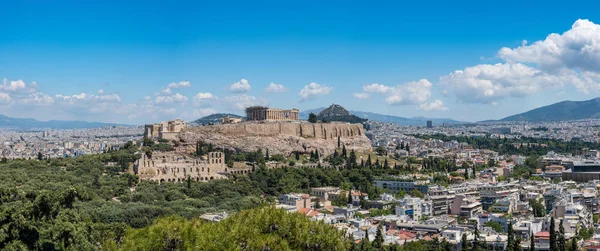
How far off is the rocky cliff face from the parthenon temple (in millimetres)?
4218

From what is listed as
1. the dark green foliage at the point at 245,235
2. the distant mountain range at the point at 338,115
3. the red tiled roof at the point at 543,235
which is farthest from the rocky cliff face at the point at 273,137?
the distant mountain range at the point at 338,115

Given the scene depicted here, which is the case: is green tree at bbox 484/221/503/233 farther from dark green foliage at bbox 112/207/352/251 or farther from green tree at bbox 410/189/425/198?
dark green foliage at bbox 112/207/352/251

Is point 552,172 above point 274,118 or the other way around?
the other way around

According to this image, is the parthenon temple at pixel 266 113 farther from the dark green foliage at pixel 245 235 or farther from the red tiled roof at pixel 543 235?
the dark green foliage at pixel 245 235

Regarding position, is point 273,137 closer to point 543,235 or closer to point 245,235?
point 543,235

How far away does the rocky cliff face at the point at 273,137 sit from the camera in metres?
63.1

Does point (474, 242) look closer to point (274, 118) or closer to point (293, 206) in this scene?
point (293, 206)

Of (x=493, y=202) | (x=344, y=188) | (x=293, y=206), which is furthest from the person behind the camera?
(x=344, y=188)

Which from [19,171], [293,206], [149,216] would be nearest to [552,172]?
[293,206]

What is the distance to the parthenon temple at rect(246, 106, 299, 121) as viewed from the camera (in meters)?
74.0

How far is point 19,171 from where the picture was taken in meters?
44.1

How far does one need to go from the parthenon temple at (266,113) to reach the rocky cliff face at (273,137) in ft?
13.8

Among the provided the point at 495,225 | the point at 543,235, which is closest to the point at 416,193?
the point at 495,225

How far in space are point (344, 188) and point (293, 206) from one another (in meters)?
10.8
